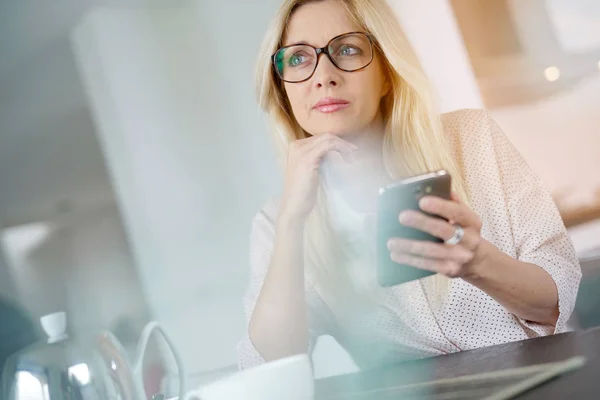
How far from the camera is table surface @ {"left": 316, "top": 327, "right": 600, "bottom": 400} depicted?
1.90 ft

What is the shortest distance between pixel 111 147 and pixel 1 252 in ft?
0.72

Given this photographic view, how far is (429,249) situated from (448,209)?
2.1 inches

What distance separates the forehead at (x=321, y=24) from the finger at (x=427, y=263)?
30 centimetres

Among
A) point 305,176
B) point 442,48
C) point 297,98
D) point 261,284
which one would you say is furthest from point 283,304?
point 442,48

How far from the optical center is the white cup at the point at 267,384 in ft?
1.98

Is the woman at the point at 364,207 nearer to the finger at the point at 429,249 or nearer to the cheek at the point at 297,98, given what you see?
the cheek at the point at 297,98

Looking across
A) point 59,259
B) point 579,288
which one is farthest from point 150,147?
point 579,288

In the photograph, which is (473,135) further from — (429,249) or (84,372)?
(84,372)

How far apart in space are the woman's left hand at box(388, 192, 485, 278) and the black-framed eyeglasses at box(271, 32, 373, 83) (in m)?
0.24

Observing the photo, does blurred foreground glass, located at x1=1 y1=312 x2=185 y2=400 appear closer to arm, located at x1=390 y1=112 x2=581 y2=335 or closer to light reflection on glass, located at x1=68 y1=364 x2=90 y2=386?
light reflection on glass, located at x1=68 y1=364 x2=90 y2=386

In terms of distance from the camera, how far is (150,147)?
991 mm

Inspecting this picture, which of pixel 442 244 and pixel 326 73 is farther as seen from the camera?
pixel 326 73

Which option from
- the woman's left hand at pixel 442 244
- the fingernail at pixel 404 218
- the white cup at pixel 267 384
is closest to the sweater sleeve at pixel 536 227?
the woman's left hand at pixel 442 244

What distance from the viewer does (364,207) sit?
0.97 m
